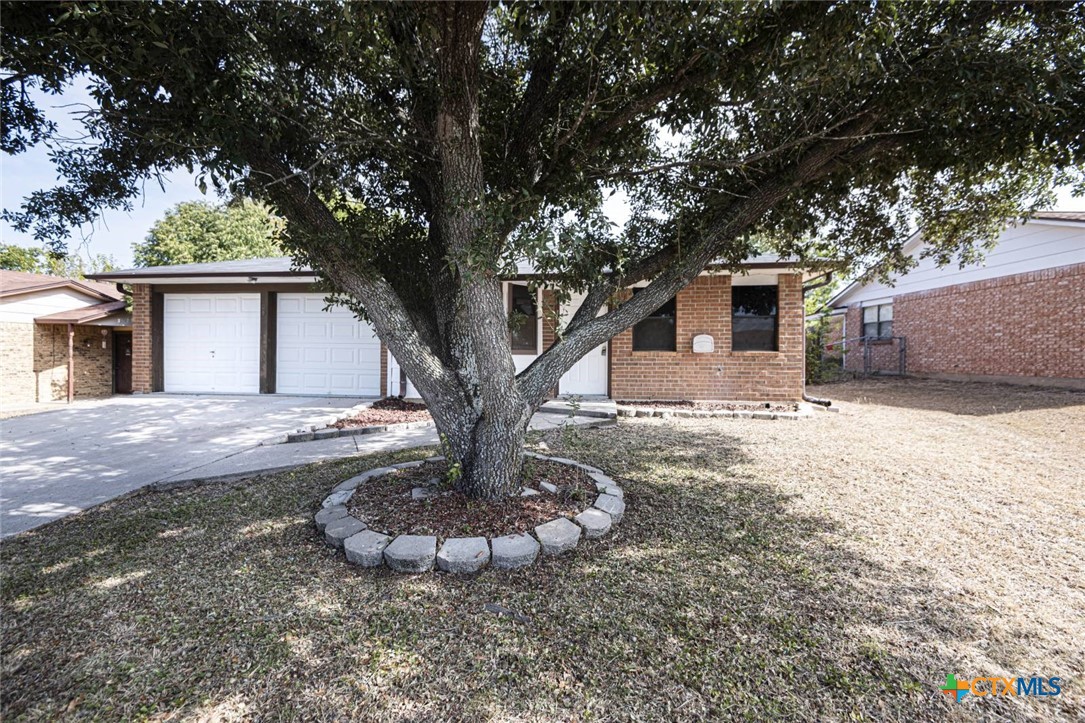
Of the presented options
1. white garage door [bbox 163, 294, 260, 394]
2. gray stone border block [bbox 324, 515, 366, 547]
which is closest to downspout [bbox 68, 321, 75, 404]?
white garage door [bbox 163, 294, 260, 394]

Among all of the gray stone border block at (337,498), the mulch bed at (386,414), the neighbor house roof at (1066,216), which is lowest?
the gray stone border block at (337,498)

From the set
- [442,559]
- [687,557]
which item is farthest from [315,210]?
[687,557]

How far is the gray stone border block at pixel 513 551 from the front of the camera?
2584 millimetres

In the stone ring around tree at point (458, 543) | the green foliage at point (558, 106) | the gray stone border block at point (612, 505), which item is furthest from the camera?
the gray stone border block at point (612, 505)

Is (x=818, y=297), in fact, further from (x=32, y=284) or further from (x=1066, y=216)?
(x=32, y=284)

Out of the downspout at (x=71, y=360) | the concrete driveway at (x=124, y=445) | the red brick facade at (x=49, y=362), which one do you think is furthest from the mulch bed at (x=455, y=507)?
the red brick facade at (x=49, y=362)

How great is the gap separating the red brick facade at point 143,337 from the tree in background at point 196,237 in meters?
10.1

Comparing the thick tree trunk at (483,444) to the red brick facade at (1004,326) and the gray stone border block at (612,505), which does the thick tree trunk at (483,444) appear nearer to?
the gray stone border block at (612,505)

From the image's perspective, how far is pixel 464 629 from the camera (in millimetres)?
2074

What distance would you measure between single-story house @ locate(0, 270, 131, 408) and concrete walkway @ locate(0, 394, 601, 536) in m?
2.39

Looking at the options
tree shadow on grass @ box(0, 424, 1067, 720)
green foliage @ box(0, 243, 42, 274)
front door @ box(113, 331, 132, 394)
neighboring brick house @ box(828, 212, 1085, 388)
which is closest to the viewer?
tree shadow on grass @ box(0, 424, 1067, 720)

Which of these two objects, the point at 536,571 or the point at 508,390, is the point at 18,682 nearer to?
the point at 536,571

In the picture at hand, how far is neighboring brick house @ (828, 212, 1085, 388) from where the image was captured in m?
10.0

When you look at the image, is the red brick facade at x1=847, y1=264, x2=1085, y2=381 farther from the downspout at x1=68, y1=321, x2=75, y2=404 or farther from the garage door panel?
the downspout at x1=68, y1=321, x2=75, y2=404
